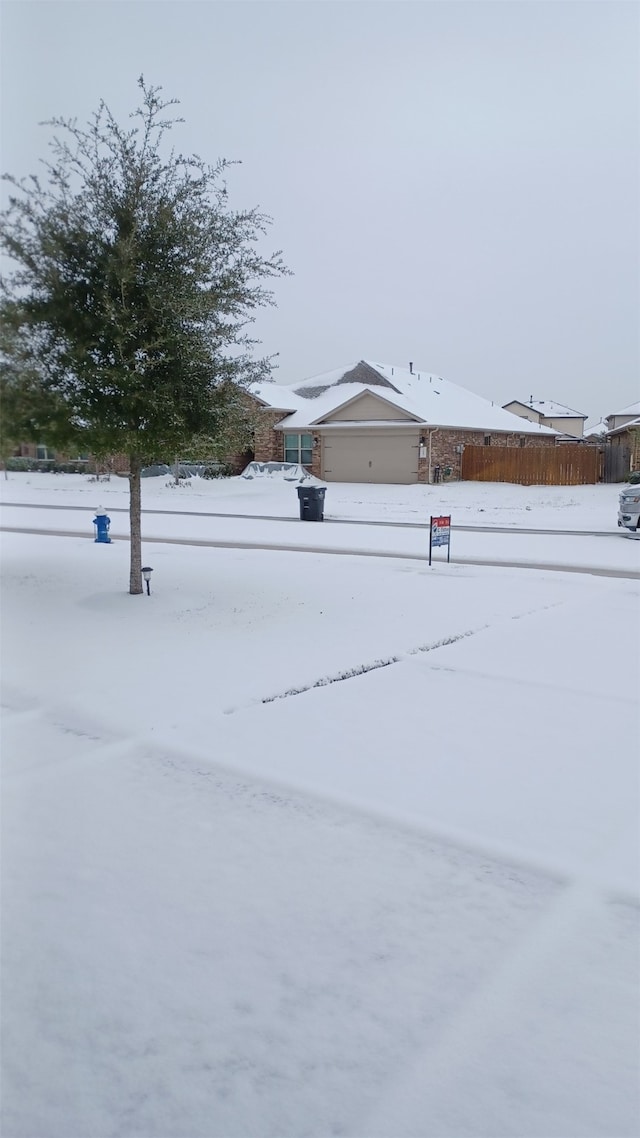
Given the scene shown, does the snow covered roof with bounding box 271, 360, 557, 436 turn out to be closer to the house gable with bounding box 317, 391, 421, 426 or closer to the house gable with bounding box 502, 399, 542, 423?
the house gable with bounding box 317, 391, 421, 426

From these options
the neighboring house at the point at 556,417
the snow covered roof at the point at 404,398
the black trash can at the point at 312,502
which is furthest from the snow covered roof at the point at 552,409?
the black trash can at the point at 312,502

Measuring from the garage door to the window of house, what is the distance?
1076mm

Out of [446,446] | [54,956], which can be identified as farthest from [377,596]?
[446,446]

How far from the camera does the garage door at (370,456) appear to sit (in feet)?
108

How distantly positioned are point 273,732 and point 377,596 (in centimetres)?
542

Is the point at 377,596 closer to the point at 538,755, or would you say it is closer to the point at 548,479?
the point at 538,755

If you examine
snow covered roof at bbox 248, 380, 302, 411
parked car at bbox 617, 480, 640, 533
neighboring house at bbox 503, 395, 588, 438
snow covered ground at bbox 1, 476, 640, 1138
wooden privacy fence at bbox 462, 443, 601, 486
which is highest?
neighboring house at bbox 503, 395, 588, 438

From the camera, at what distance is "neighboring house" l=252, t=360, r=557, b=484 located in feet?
108

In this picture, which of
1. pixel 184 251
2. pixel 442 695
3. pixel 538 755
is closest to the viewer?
pixel 538 755

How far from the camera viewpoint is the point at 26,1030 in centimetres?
298

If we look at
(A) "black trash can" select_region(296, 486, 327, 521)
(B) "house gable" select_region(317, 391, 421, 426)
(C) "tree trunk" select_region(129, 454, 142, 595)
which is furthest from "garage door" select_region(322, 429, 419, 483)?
(C) "tree trunk" select_region(129, 454, 142, 595)

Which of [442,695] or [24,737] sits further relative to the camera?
[442,695]

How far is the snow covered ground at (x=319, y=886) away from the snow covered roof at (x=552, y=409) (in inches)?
2873

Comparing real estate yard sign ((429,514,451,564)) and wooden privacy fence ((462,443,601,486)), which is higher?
wooden privacy fence ((462,443,601,486))
